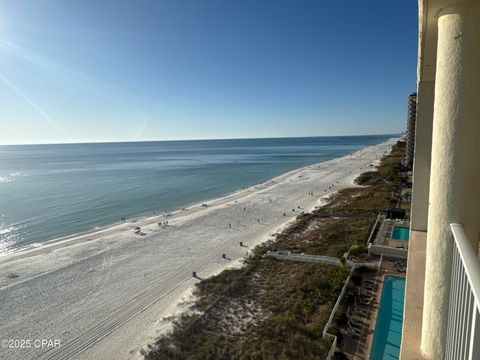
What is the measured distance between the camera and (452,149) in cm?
223

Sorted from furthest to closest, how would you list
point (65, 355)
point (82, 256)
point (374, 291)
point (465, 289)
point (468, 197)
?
point (82, 256) < point (374, 291) < point (65, 355) < point (468, 197) < point (465, 289)

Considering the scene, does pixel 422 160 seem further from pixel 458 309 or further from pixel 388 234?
pixel 388 234

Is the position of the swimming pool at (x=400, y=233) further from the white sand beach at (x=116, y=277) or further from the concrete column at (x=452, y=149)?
the concrete column at (x=452, y=149)

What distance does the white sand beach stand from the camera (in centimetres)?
1145

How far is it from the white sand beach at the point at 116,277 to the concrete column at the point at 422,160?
10224mm

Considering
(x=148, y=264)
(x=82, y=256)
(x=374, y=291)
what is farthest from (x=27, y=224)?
(x=374, y=291)

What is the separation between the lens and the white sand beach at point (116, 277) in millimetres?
11445

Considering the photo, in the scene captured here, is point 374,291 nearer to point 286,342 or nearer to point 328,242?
point 286,342

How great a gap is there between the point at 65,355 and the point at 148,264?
743 cm

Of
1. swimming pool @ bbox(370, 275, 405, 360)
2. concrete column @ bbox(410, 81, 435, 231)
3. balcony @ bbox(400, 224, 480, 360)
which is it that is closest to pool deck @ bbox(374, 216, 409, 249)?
swimming pool @ bbox(370, 275, 405, 360)

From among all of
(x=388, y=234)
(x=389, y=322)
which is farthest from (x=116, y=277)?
(x=388, y=234)

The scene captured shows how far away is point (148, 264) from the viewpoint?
17859mm

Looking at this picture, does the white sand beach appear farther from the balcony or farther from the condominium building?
the condominium building

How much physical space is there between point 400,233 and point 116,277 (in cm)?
1785
